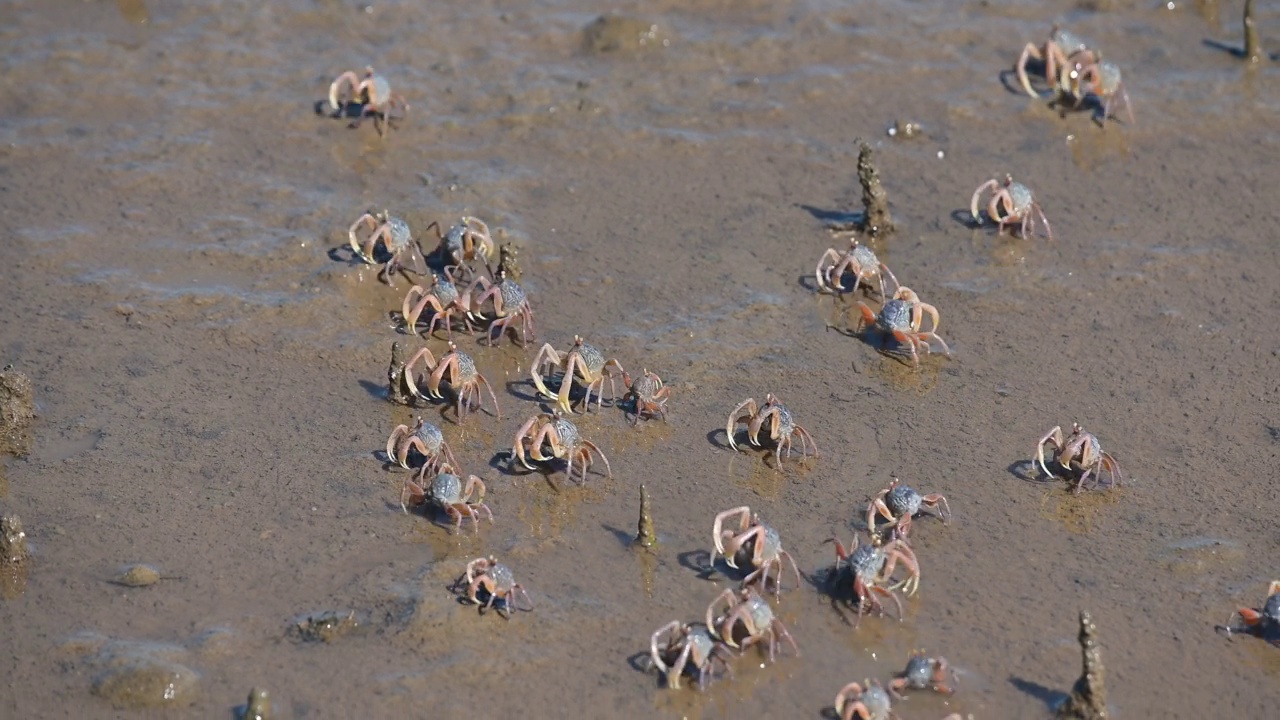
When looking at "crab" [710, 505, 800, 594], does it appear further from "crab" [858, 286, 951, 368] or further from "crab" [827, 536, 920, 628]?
"crab" [858, 286, 951, 368]

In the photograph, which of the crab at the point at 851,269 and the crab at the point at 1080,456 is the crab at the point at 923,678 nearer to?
the crab at the point at 1080,456

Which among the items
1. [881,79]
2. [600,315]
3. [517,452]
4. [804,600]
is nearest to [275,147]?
[600,315]

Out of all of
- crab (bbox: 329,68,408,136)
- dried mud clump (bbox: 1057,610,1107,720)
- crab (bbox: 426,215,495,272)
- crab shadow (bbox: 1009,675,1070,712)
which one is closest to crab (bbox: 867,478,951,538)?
crab shadow (bbox: 1009,675,1070,712)

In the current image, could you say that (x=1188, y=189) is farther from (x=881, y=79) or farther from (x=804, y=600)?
(x=804, y=600)

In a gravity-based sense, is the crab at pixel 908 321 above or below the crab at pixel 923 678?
above

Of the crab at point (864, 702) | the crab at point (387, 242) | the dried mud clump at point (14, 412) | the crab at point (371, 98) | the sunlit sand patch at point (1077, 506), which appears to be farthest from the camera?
the crab at point (371, 98)

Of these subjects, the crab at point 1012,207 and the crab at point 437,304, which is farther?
the crab at point 1012,207

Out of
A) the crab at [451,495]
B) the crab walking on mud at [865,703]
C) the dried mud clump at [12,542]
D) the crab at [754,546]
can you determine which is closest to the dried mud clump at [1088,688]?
the crab walking on mud at [865,703]
